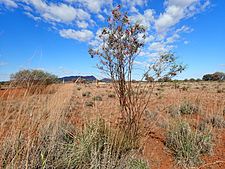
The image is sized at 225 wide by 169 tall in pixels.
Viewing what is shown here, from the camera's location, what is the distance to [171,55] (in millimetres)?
3752

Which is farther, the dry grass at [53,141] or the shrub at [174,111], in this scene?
the shrub at [174,111]

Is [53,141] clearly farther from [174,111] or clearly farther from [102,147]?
[174,111]

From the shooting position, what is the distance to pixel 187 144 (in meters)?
3.82

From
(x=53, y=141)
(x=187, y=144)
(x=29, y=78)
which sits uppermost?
(x=29, y=78)

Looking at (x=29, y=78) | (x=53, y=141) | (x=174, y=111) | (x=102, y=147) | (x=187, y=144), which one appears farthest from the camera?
(x=174, y=111)

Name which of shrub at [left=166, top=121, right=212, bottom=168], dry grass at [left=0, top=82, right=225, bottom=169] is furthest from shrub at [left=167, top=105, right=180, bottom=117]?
dry grass at [left=0, top=82, right=225, bottom=169]

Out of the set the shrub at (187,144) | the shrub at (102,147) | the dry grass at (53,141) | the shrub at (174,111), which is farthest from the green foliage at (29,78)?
the shrub at (174,111)

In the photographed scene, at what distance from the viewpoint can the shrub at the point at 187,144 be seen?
12.0ft

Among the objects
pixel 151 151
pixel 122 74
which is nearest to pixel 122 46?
pixel 122 74

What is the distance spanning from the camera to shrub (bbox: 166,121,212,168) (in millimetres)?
3648

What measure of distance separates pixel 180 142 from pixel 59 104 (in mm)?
2173

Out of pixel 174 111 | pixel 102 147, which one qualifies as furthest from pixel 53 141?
pixel 174 111

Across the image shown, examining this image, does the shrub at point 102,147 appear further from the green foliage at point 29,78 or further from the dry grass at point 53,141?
the green foliage at point 29,78

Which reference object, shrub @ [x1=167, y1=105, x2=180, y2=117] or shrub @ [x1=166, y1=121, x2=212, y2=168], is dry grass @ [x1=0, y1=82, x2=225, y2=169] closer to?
shrub @ [x1=166, y1=121, x2=212, y2=168]
